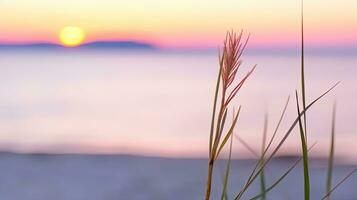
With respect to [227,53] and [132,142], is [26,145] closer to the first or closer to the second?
[132,142]

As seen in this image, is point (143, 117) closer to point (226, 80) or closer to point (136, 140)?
point (136, 140)

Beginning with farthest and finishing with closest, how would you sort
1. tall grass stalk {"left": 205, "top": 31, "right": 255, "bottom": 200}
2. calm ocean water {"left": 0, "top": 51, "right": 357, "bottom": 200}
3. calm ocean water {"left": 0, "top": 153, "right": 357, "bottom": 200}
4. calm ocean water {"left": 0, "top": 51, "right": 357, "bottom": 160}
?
calm ocean water {"left": 0, "top": 51, "right": 357, "bottom": 160}, calm ocean water {"left": 0, "top": 51, "right": 357, "bottom": 200}, calm ocean water {"left": 0, "top": 153, "right": 357, "bottom": 200}, tall grass stalk {"left": 205, "top": 31, "right": 255, "bottom": 200}

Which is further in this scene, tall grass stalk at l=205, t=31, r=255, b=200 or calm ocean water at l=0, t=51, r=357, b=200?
calm ocean water at l=0, t=51, r=357, b=200

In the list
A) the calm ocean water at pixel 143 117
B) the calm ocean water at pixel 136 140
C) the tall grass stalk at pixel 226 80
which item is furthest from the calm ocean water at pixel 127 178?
the tall grass stalk at pixel 226 80

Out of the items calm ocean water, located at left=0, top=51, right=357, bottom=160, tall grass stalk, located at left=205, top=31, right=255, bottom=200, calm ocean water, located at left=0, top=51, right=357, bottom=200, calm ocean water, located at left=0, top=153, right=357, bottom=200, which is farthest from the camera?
calm ocean water, located at left=0, top=51, right=357, bottom=160

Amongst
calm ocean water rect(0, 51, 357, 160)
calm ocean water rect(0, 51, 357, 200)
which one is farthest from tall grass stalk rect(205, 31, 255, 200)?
calm ocean water rect(0, 51, 357, 160)

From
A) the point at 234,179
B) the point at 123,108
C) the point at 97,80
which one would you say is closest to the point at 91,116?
the point at 123,108

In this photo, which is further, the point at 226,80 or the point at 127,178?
the point at 127,178

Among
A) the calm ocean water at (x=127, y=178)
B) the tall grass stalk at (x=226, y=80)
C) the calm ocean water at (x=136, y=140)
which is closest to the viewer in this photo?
the tall grass stalk at (x=226, y=80)

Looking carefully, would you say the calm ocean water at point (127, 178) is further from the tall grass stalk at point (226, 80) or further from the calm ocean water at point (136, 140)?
the tall grass stalk at point (226, 80)

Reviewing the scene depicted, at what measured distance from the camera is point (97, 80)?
29109 millimetres

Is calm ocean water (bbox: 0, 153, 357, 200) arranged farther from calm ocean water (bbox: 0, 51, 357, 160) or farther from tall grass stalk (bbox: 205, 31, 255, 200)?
tall grass stalk (bbox: 205, 31, 255, 200)

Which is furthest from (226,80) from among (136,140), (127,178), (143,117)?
(143,117)

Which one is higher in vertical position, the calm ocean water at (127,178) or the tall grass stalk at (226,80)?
the calm ocean water at (127,178)
